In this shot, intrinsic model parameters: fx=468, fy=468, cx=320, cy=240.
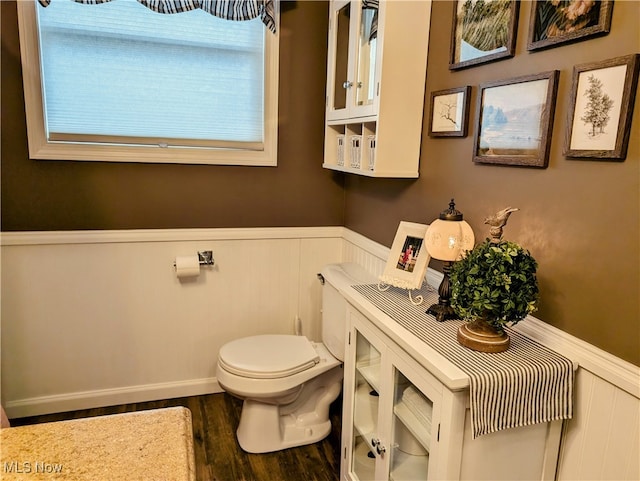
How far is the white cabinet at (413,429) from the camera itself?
4.03 ft

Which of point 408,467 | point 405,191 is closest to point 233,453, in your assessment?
point 408,467

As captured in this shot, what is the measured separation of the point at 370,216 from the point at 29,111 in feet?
5.58

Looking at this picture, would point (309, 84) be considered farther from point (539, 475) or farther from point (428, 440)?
point (539, 475)

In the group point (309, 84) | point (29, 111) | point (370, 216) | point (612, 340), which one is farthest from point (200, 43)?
point (612, 340)

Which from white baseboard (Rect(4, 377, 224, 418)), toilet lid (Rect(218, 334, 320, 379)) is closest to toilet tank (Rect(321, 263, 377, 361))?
toilet lid (Rect(218, 334, 320, 379))

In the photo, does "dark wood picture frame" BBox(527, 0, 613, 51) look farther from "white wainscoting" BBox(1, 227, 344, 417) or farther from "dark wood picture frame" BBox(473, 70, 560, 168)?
"white wainscoting" BBox(1, 227, 344, 417)

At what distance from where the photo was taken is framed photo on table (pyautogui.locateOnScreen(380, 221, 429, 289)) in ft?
5.53

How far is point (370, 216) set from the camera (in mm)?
2428

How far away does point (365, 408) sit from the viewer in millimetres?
1773

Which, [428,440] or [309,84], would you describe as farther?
[309,84]

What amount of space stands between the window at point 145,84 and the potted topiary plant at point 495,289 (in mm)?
1574

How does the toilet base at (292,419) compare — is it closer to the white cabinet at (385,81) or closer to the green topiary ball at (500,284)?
the white cabinet at (385,81)

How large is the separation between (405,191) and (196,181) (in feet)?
3.65

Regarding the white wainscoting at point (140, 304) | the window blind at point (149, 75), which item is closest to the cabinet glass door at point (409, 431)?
the white wainscoting at point (140, 304)
